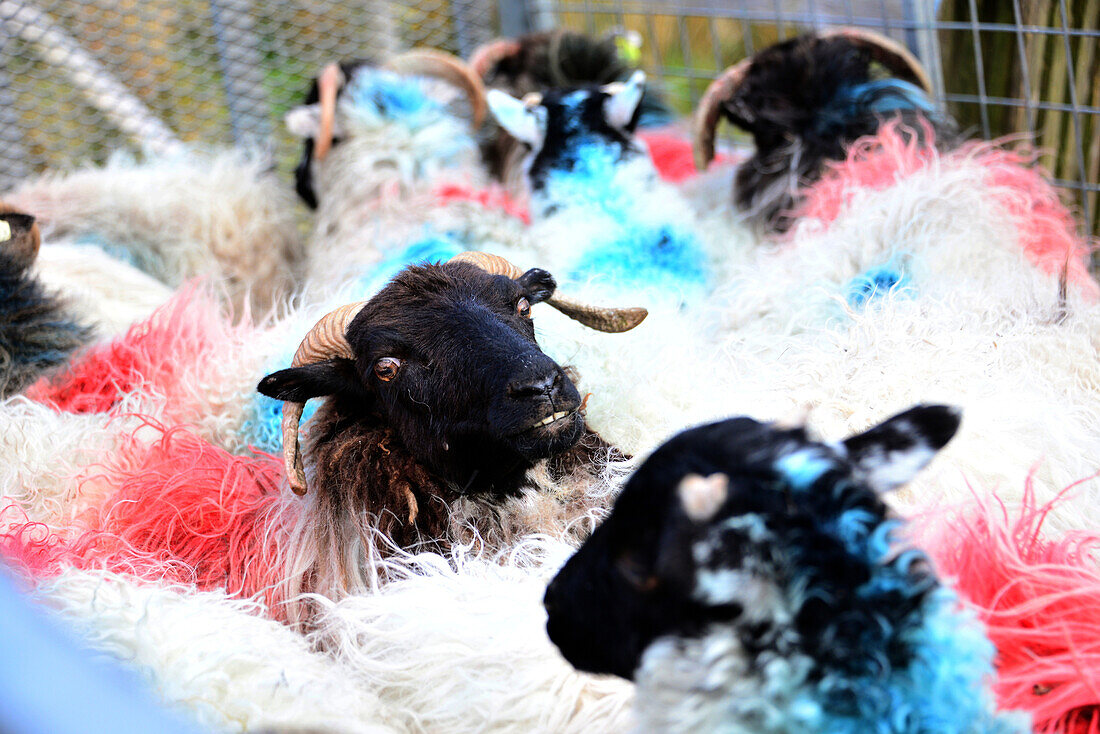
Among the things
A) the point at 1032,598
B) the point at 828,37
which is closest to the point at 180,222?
the point at 828,37

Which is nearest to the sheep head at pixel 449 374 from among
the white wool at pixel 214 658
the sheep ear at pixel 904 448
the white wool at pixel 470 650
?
the white wool at pixel 470 650

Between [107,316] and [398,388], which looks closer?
[398,388]

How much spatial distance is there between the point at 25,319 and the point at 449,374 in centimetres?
180

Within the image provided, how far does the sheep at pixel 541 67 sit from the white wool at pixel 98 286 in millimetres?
1547

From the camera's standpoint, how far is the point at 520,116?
140 inches

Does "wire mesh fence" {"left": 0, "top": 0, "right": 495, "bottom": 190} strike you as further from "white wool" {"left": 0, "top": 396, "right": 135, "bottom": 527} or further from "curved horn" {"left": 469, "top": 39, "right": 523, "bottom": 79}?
"white wool" {"left": 0, "top": 396, "right": 135, "bottom": 527}

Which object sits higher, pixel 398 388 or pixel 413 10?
pixel 413 10

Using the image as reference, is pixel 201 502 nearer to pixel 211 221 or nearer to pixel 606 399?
pixel 606 399

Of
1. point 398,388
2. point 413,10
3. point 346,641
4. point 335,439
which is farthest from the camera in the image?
point 413,10

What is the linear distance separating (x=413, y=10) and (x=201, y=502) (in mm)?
3737

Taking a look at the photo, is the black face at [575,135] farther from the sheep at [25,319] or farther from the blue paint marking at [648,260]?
the sheep at [25,319]

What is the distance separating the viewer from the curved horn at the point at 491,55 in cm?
433

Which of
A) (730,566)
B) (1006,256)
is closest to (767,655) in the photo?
(730,566)

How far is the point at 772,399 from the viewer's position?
2193 mm
